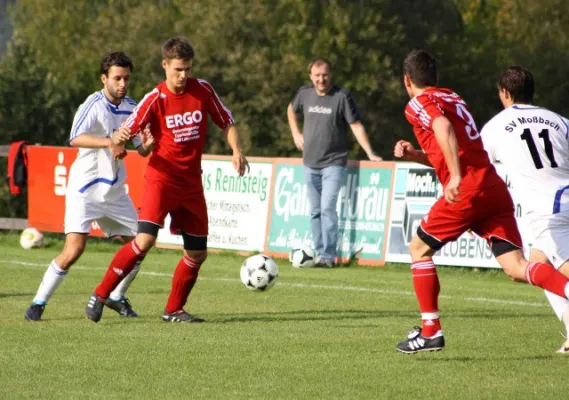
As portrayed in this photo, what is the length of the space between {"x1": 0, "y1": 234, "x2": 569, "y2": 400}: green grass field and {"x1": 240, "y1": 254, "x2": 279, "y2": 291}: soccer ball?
0.17 metres

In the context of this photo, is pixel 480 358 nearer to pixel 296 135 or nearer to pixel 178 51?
pixel 178 51

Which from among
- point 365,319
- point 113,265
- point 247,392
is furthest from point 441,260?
point 247,392

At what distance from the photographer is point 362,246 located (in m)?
16.9

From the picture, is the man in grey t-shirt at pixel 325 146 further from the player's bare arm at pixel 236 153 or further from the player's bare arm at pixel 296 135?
the player's bare arm at pixel 236 153

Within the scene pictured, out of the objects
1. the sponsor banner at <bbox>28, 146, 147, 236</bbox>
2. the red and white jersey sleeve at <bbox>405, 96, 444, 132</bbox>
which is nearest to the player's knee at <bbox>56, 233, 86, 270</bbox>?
the red and white jersey sleeve at <bbox>405, 96, 444, 132</bbox>

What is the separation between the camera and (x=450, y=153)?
802 centimetres

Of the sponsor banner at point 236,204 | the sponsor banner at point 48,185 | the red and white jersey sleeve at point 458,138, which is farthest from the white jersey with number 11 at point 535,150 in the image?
the sponsor banner at point 48,185

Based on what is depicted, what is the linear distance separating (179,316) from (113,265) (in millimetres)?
704

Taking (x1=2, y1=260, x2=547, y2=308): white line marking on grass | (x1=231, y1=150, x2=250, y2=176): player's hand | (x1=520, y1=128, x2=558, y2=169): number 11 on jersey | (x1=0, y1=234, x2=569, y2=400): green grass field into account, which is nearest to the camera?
(x1=0, y1=234, x2=569, y2=400): green grass field

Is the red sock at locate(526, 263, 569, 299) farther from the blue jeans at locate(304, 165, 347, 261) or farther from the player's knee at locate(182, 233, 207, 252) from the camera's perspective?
the blue jeans at locate(304, 165, 347, 261)

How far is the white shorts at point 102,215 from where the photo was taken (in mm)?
10742

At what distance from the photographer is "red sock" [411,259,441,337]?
331 inches

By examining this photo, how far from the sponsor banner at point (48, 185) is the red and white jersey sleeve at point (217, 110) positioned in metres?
9.73

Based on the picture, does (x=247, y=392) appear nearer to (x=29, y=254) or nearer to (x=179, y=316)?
(x=179, y=316)
